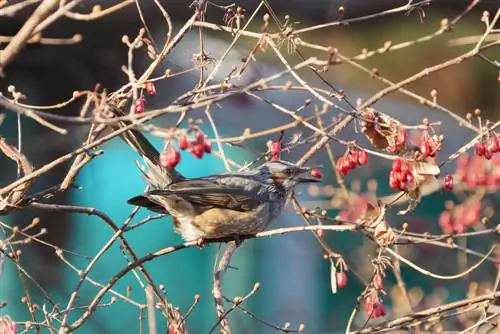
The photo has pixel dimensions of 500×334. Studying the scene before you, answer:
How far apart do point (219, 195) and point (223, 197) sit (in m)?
0.02

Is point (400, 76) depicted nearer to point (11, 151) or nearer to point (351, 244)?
point (351, 244)

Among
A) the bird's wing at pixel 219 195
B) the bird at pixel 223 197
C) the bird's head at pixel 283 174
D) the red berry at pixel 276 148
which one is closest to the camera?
the red berry at pixel 276 148

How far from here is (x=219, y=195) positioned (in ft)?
15.1

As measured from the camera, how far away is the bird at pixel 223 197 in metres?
4.21

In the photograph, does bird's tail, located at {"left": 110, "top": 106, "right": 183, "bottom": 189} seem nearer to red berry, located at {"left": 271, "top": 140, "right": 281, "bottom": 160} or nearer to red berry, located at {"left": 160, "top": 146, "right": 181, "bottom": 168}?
red berry, located at {"left": 271, "top": 140, "right": 281, "bottom": 160}

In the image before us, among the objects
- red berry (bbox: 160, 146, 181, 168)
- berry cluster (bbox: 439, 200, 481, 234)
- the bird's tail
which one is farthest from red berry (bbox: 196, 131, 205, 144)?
berry cluster (bbox: 439, 200, 481, 234)

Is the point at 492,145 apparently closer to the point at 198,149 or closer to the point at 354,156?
the point at 354,156

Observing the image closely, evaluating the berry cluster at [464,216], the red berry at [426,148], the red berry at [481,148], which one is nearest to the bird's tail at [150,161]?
the red berry at [426,148]

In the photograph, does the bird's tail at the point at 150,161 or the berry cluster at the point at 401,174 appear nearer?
the berry cluster at the point at 401,174

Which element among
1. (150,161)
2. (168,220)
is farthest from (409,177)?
(168,220)

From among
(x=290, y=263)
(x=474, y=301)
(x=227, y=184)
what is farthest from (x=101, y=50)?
(x=474, y=301)

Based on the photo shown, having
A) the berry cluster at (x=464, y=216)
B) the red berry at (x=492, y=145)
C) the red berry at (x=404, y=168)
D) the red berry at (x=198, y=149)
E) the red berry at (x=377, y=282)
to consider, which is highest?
the berry cluster at (x=464, y=216)

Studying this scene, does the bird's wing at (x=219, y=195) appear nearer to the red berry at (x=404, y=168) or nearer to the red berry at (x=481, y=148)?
the red berry at (x=404, y=168)

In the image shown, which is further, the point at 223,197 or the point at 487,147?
the point at 223,197
